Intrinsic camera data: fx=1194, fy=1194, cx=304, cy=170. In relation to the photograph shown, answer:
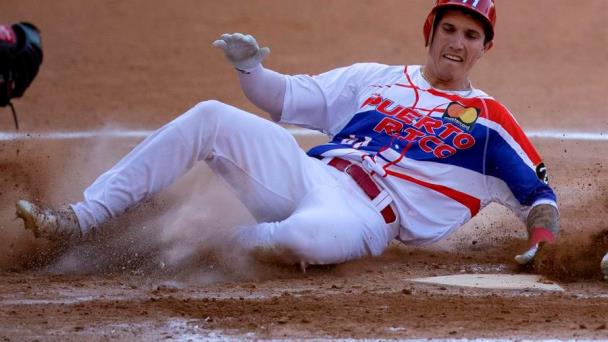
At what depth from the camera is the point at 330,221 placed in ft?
16.0

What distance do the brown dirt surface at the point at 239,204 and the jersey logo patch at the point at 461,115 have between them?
643 mm

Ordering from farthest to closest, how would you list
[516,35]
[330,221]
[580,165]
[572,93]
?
[516,35], [572,93], [580,165], [330,221]

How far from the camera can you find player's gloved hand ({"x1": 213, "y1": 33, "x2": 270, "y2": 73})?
523cm

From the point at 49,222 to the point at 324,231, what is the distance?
A: 43.1 inches

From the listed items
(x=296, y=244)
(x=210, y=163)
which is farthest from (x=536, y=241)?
(x=210, y=163)

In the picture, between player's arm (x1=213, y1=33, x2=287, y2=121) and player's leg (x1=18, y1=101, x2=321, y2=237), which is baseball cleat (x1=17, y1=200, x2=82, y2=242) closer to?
player's leg (x1=18, y1=101, x2=321, y2=237)

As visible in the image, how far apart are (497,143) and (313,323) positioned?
1.44 meters

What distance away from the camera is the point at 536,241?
5.00 meters

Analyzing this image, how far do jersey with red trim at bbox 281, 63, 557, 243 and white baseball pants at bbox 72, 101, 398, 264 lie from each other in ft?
0.48

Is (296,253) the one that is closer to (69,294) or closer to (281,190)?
(281,190)

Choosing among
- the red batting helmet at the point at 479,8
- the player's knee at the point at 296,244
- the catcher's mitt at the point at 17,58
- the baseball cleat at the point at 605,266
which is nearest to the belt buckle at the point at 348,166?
the player's knee at the point at 296,244

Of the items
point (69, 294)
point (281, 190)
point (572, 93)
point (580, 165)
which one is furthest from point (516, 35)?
point (69, 294)

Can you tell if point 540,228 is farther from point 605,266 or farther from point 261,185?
point 261,185

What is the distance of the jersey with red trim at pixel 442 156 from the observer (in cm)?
513
